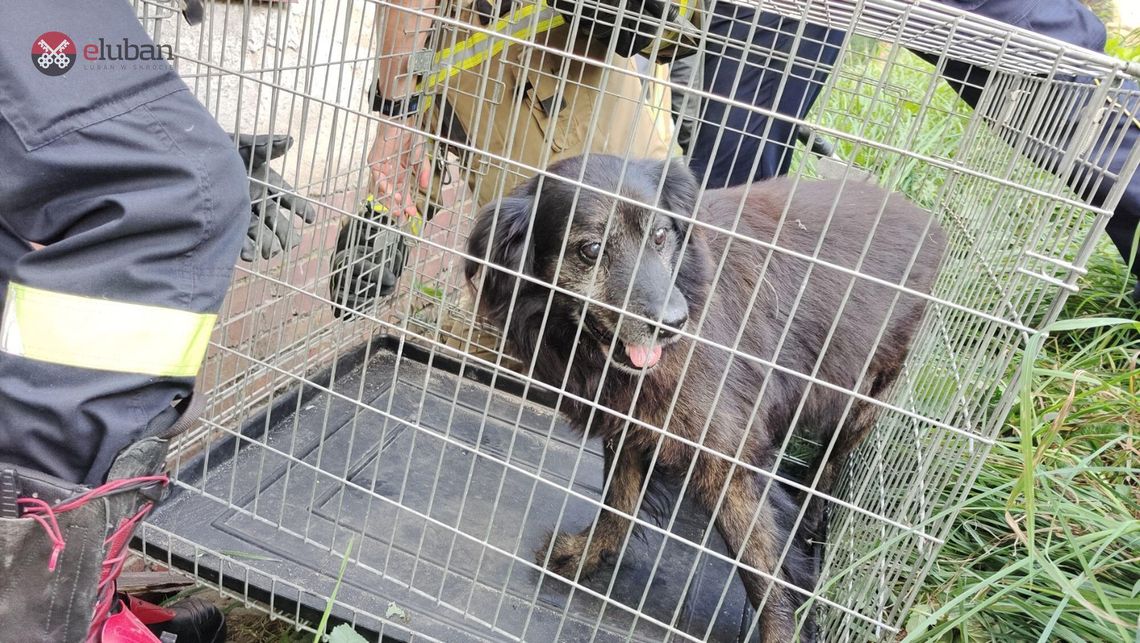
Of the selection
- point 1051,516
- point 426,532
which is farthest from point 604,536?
point 1051,516

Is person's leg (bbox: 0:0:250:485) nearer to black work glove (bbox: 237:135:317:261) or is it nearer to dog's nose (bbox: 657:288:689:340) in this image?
black work glove (bbox: 237:135:317:261)

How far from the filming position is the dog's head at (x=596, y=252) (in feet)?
5.59

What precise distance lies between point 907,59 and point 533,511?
4.70 m

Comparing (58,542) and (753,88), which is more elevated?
(753,88)

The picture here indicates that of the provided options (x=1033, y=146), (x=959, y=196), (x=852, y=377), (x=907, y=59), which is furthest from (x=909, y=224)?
(x=907, y=59)

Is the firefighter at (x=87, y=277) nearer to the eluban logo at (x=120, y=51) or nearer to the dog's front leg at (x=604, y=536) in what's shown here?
the eluban logo at (x=120, y=51)

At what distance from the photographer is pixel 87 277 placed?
45.4 inches

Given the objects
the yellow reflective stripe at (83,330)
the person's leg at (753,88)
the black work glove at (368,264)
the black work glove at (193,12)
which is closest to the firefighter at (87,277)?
the yellow reflective stripe at (83,330)

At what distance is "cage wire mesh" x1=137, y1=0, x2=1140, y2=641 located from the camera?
1.32 meters

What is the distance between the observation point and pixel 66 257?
3.80 ft

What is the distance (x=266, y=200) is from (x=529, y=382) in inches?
27.1

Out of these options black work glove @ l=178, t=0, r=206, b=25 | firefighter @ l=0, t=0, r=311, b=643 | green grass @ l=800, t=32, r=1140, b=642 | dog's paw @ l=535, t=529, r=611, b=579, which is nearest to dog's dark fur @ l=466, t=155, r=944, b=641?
dog's paw @ l=535, t=529, r=611, b=579

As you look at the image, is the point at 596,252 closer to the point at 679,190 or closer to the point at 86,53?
the point at 679,190

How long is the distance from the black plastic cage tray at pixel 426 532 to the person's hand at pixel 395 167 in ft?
2.15
